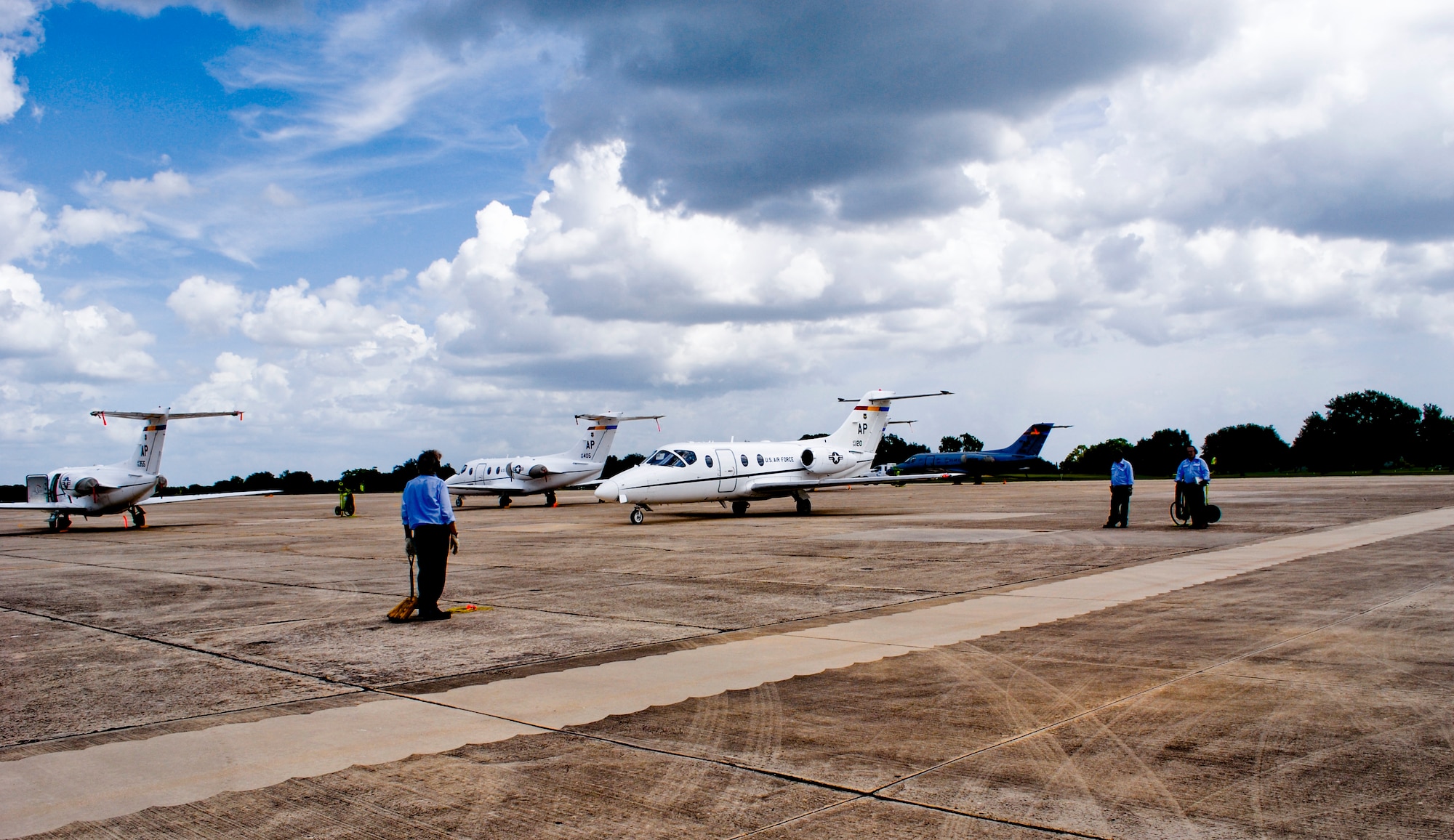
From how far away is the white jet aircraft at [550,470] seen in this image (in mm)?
43469

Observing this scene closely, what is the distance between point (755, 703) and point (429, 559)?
5215 millimetres

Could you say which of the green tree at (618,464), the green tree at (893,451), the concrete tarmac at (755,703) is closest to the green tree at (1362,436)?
the green tree at (893,451)

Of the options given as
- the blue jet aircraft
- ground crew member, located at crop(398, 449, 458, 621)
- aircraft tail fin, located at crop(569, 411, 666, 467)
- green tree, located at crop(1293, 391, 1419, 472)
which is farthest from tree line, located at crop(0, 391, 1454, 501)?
ground crew member, located at crop(398, 449, 458, 621)

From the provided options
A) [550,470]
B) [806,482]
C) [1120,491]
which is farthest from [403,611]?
[550,470]

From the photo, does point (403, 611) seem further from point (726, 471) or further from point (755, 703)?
point (726, 471)

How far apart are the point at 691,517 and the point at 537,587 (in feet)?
58.0

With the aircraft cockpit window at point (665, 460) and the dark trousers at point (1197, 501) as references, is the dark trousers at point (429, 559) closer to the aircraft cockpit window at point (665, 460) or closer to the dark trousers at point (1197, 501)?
the dark trousers at point (1197, 501)

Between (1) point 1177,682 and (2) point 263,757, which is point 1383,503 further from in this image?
(2) point 263,757

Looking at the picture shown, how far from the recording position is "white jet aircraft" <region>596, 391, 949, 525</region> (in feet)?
89.9

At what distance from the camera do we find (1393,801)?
4160mm

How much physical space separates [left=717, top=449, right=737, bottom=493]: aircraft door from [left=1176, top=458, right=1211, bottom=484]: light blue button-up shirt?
A: 42.4ft

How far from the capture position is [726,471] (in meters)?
28.9

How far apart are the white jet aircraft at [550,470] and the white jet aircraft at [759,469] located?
13.6 meters

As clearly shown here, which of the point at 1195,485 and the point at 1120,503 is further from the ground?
the point at 1195,485
